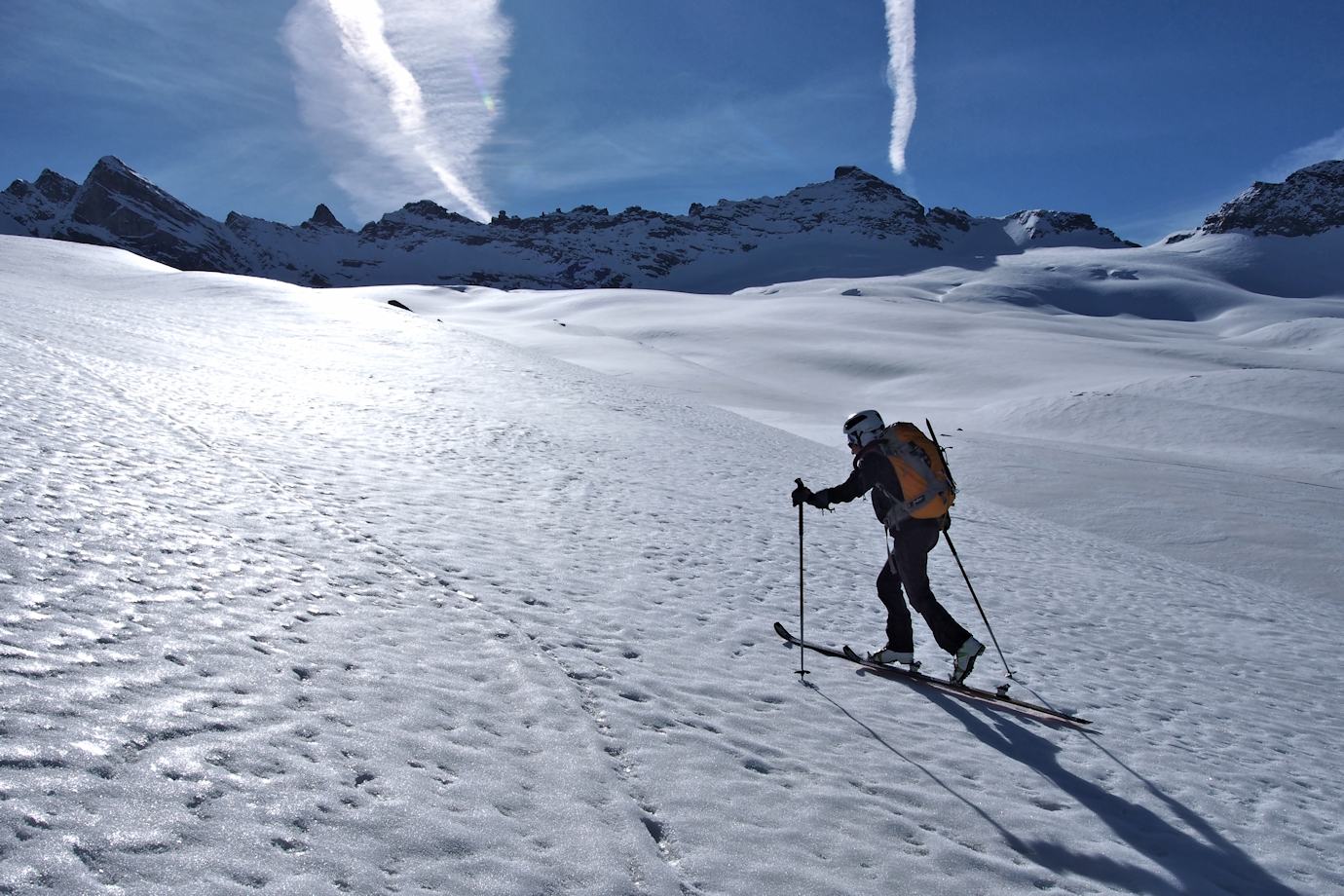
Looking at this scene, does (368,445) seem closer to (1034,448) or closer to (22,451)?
(22,451)

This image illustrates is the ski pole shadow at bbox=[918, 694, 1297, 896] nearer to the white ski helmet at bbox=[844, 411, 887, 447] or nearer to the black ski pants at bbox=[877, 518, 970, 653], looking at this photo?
the black ski pants at bbox=[877, 518, 970, 653]

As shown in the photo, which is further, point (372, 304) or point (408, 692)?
point (372, 304)

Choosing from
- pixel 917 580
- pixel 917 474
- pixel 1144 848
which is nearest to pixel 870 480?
pixel 917 474

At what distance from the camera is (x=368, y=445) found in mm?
12398

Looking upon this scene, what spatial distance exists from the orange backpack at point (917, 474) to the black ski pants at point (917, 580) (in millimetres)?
144

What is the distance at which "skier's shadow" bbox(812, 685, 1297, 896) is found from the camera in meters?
4.38

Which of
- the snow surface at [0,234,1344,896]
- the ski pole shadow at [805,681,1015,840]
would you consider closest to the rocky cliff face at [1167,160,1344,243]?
the snow surface at [0,234,1344,896]

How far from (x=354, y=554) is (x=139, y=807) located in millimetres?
4092

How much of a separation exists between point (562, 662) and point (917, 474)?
11.3 ft


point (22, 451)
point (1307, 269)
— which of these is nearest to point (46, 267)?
point (22, 451)

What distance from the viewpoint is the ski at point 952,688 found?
6617 millimetres

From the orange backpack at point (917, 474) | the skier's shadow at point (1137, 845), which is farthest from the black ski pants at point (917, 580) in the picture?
the skier's shadow at point (1137, 845)

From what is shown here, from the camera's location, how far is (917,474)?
6543mm

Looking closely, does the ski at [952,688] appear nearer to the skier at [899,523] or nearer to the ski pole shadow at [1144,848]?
the skier at [899,523]
